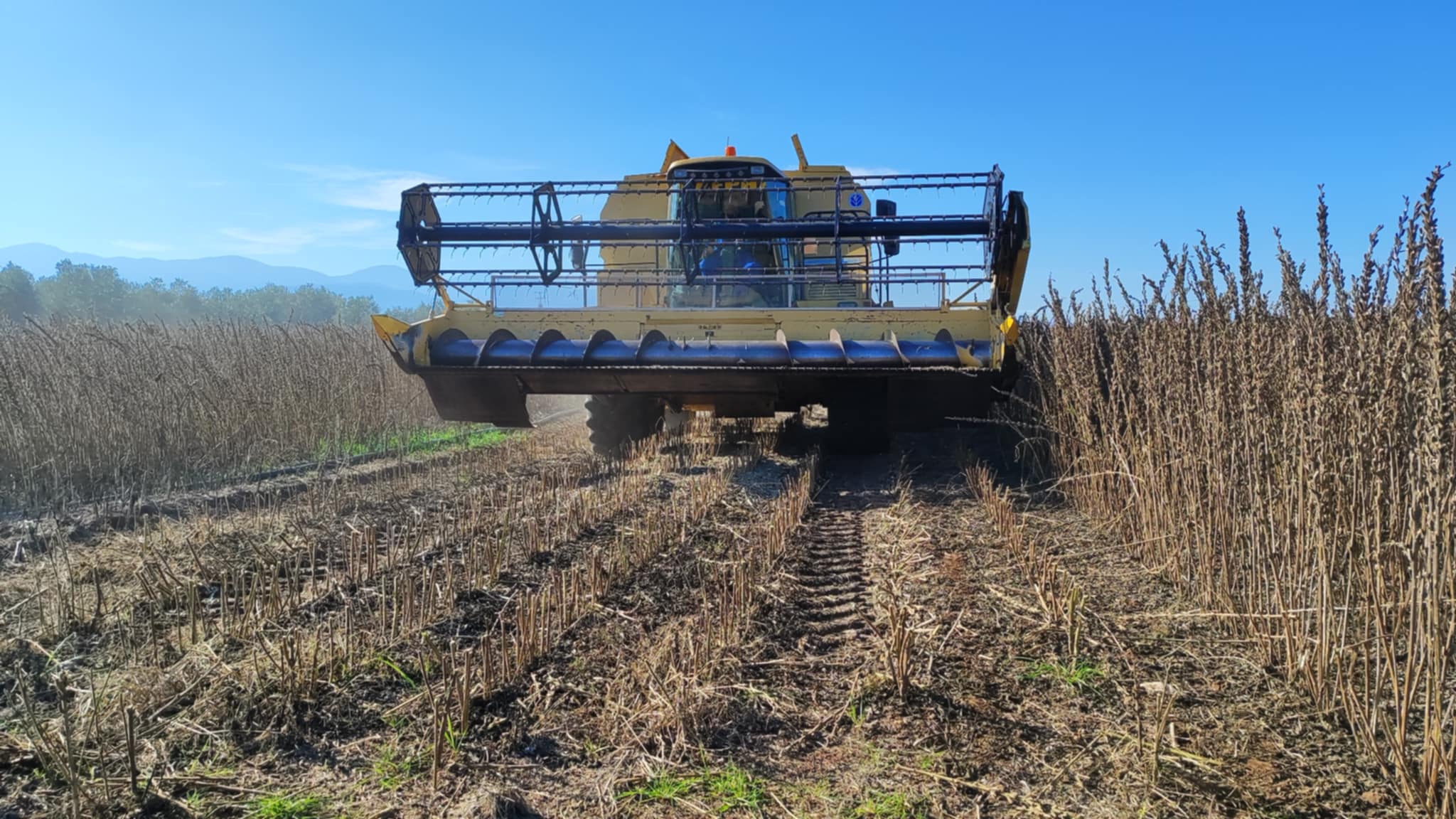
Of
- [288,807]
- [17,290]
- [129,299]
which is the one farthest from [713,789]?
[129,299]

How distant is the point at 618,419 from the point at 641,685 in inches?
244

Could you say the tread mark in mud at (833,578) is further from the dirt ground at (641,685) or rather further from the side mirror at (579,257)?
the side mirror at (579,257)

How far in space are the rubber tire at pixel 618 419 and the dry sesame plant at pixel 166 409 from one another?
2.40m

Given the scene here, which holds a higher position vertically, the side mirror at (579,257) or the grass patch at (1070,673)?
the side mirror at (579,257)

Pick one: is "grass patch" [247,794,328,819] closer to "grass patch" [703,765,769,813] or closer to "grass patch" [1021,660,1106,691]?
"grass patch" [703,765,769,813]

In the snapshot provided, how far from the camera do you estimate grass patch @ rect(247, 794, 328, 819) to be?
211 cm

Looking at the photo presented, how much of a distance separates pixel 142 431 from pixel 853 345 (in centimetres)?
563

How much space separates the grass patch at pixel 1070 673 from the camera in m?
2.78

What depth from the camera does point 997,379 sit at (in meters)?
6.46

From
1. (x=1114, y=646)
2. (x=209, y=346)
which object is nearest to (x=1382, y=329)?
(x=1114, y=646)

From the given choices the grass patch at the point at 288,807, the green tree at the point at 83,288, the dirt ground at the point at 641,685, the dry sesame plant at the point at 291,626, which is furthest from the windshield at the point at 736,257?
the green tree at the point at 83,288

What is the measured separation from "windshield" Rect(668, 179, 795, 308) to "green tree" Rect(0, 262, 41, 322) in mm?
41973

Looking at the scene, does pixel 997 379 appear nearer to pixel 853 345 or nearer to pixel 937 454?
A: pixel 853 345

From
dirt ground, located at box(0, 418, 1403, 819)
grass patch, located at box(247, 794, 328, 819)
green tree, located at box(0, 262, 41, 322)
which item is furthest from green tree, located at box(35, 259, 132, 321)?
grass patch, located at box(247, 794, 328, 819)
